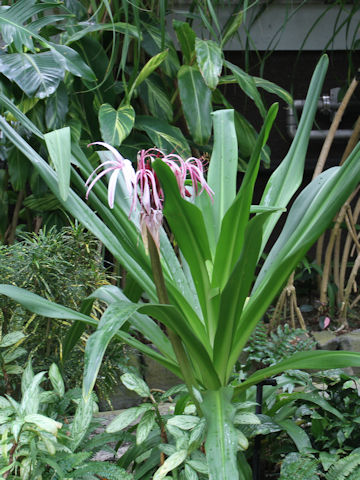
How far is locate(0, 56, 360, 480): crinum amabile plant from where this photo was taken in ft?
3.35

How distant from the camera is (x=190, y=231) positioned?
1154mm

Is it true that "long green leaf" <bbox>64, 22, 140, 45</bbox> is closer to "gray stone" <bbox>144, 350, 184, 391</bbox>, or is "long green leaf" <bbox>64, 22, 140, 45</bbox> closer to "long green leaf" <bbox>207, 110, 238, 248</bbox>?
"long green leaf" <bbox>207, 110, 238, 248</bbox>

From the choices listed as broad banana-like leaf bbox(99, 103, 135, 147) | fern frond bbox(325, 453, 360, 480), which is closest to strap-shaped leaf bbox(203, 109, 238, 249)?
fern frond bbox(325, 453, 360, 480)

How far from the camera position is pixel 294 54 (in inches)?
141

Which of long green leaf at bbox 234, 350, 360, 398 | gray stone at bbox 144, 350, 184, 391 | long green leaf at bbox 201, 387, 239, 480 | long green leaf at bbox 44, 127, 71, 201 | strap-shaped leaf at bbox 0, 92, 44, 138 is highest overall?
strap-shaped leaf at bbox 0, 92, 44, 138

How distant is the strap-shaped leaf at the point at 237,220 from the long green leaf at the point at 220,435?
233 mm

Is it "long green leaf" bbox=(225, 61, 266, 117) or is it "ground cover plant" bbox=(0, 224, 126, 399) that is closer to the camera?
"ground cover plant" bbox=(0, 224, 126, 399)

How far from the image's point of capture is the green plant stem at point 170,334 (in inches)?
40.1

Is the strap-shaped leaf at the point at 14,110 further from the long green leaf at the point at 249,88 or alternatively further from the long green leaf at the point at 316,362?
the long green leaf at the point at 249,88

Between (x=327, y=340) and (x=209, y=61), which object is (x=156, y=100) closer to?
(x=209, y=61)

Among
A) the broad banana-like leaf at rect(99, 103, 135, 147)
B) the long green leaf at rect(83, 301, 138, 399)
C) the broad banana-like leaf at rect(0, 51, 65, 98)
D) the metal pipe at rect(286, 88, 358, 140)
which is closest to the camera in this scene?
the long green leaf at rect(83, 301, 138, 399)

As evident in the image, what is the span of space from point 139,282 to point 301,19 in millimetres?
2712

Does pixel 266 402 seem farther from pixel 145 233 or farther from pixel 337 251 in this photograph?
pixel 337 251

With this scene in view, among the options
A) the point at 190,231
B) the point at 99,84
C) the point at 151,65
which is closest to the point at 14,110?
the point at 190,231
